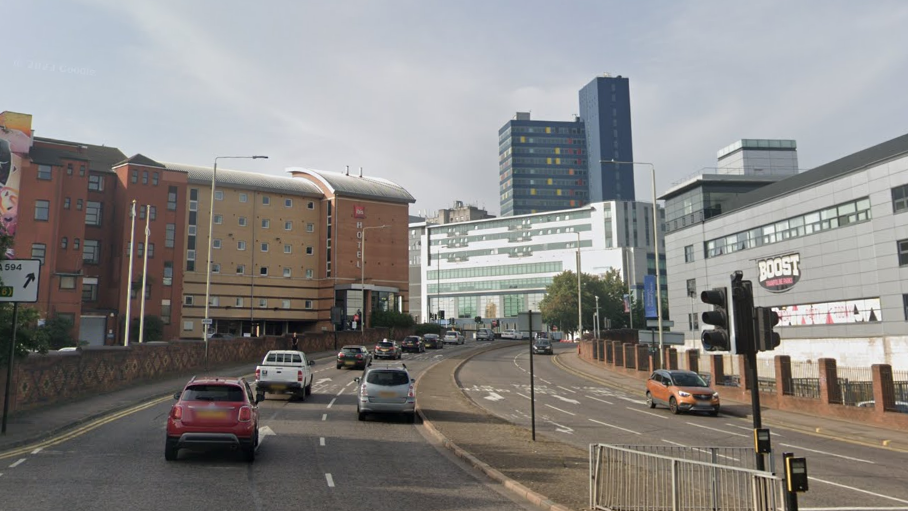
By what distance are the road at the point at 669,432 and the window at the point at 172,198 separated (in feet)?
154

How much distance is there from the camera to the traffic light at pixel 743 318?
9672 millimetres

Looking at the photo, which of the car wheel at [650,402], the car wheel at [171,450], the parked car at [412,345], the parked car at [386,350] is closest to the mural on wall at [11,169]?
the parked car at [386,350]

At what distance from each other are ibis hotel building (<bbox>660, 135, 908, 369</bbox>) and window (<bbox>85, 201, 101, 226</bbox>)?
203 feet

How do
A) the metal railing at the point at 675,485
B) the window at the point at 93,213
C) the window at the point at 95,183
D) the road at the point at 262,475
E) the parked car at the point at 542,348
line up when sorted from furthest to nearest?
the window at the point at 95,183, the window at the point at 93,213, the parked car at the point at 542,348, the road at the point at 262,475, the metal railing at the point at 675,485

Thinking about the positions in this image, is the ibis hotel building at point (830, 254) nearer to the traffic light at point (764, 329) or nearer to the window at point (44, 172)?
the traffic light at point (764, 329)

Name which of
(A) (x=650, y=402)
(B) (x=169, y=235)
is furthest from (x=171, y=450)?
→ (B) (x=169, y=235)

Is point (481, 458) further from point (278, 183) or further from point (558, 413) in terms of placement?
point (278, 183)

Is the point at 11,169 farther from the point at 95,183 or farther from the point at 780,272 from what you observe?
the point at 780,272

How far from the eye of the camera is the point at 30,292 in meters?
17.7

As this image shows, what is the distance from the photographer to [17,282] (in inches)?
696

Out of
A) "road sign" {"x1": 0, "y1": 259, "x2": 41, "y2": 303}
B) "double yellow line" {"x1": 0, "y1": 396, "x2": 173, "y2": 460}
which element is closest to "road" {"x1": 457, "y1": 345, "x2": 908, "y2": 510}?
"double yellow line" {"x1": 0, "y1": 396, "x2": 173, "y2": 460}

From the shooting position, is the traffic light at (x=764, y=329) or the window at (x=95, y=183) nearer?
the traffic light at (x=764, y=329)

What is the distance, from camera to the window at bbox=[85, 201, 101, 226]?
232 ft

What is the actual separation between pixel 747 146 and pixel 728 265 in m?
25.7
